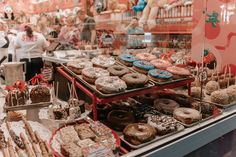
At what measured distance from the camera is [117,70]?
2031 millimetres

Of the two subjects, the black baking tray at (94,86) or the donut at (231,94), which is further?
the donut at (231,94)

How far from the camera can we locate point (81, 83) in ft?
6.32

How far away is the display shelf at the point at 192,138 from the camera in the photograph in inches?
63.8

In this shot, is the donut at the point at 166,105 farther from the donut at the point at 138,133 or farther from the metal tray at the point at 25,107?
the metal tray at the point at 25,107

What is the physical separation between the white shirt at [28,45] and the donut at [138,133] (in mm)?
3533

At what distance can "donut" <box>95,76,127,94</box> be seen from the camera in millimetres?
1705

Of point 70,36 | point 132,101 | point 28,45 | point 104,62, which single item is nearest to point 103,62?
point 104,62

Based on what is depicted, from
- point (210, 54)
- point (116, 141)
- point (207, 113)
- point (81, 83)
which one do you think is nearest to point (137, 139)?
point (116, 141)

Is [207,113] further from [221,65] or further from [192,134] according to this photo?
[221,65]

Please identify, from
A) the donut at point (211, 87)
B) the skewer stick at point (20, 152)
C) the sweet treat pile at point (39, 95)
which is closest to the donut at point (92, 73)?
the sweet treat pile at point (39, 95)

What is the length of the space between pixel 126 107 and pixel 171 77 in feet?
1.39

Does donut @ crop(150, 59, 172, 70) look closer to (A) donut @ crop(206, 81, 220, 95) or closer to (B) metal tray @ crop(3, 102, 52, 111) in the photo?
(A) donut @ crop(206, 81, 220, 95)

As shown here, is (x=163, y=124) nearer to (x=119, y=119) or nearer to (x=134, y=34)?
(x=119, y=119)

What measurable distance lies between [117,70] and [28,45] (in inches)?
126
